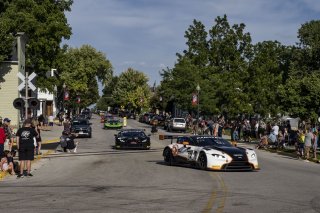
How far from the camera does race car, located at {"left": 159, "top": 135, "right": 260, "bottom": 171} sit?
1891cm

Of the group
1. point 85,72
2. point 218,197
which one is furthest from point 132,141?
point 85,72

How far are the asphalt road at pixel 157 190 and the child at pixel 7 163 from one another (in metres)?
0.86

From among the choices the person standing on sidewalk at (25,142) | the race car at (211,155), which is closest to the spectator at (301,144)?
the race car at (211,155)

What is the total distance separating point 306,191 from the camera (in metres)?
13.8

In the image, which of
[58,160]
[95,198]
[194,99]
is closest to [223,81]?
[194,99]

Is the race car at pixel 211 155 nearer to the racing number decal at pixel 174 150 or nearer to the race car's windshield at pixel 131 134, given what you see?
the racing number decal at pixel 174 150

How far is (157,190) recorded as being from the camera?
44.2 ft

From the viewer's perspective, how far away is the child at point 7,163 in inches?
687

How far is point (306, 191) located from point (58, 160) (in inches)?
512

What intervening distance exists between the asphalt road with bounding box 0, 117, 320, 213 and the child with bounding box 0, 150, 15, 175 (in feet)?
2.84

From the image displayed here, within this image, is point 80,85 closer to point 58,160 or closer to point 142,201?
point 58,160

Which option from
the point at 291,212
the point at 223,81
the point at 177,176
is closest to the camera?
the point at 291,212

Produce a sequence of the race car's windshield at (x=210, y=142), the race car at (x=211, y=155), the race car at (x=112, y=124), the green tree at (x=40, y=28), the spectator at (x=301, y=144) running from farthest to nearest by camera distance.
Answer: the race car at (x=112, y=124) → the green tree at (x=40, y=28) → the spectator at (x=301, y=144) → the race car's windshield at (x=210, y=142) → the race car at (x=211, y=155)

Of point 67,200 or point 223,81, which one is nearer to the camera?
point 67,200
